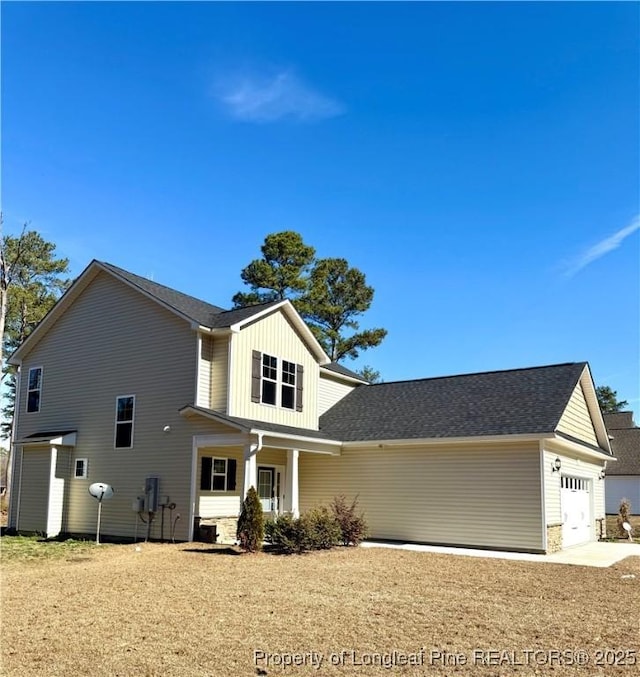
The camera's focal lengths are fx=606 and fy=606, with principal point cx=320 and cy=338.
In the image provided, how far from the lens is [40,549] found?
14297 millimetres

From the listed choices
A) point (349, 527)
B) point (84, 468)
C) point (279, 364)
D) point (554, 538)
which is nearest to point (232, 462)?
point (279, 364)

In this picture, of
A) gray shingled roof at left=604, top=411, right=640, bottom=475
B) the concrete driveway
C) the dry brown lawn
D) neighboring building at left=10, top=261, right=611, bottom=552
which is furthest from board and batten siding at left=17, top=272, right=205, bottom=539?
gray shingled roof at left=604, top=411, right=640, bottom=475

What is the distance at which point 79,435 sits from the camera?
18516mm

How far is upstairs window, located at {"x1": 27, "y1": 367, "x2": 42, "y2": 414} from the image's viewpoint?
789 inches

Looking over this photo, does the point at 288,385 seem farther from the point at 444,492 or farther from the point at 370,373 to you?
the point at 370,373

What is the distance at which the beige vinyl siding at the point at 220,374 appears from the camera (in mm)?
16406

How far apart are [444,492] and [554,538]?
9.73ft

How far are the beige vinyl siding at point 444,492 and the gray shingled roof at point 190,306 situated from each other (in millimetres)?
5389

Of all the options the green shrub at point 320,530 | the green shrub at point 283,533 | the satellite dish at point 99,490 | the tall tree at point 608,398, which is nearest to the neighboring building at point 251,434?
the satellite dish at point 99,490

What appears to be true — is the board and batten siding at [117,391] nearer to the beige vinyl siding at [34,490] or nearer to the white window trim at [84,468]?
the white window trim at [84,468]

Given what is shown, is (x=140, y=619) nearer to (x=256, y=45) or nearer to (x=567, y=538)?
(x=256, y=45)

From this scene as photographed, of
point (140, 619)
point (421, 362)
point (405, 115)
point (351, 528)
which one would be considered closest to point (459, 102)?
point (405, 115)

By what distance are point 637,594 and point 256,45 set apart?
12959 millimetres

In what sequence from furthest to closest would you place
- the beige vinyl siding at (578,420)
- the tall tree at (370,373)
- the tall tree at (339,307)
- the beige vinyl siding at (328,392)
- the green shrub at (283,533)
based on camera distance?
the tall tree at (370,373) < the tall tree at (339,307) < the beige vinyl siding at (328,392) < the beige vinyl siding at (578,420) < the green shrub at (283,533)
